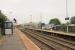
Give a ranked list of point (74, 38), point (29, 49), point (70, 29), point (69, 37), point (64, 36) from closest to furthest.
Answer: point (29, 49), point (74, 38), point (69, 37), point (64, 36), point (70, 29)

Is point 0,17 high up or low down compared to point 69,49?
up

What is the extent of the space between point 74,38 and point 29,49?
18.3 meters

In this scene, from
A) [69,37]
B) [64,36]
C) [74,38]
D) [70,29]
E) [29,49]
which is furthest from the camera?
[70,29]

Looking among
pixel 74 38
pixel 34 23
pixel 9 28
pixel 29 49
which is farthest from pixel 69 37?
pixel 34 23

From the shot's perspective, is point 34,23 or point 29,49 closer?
point 29,49

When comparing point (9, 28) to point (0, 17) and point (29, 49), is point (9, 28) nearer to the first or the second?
point (0, 17)

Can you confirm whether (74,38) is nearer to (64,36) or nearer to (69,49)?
(64,36)

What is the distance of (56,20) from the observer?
172750 mm

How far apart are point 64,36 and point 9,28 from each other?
30.2 ft

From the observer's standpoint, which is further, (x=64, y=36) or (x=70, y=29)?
(x=70, y=29)

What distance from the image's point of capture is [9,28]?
38.3 meters

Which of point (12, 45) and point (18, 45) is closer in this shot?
point (18, 45)

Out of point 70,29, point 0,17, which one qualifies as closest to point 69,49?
point 0,17

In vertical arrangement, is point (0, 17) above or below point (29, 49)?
above
